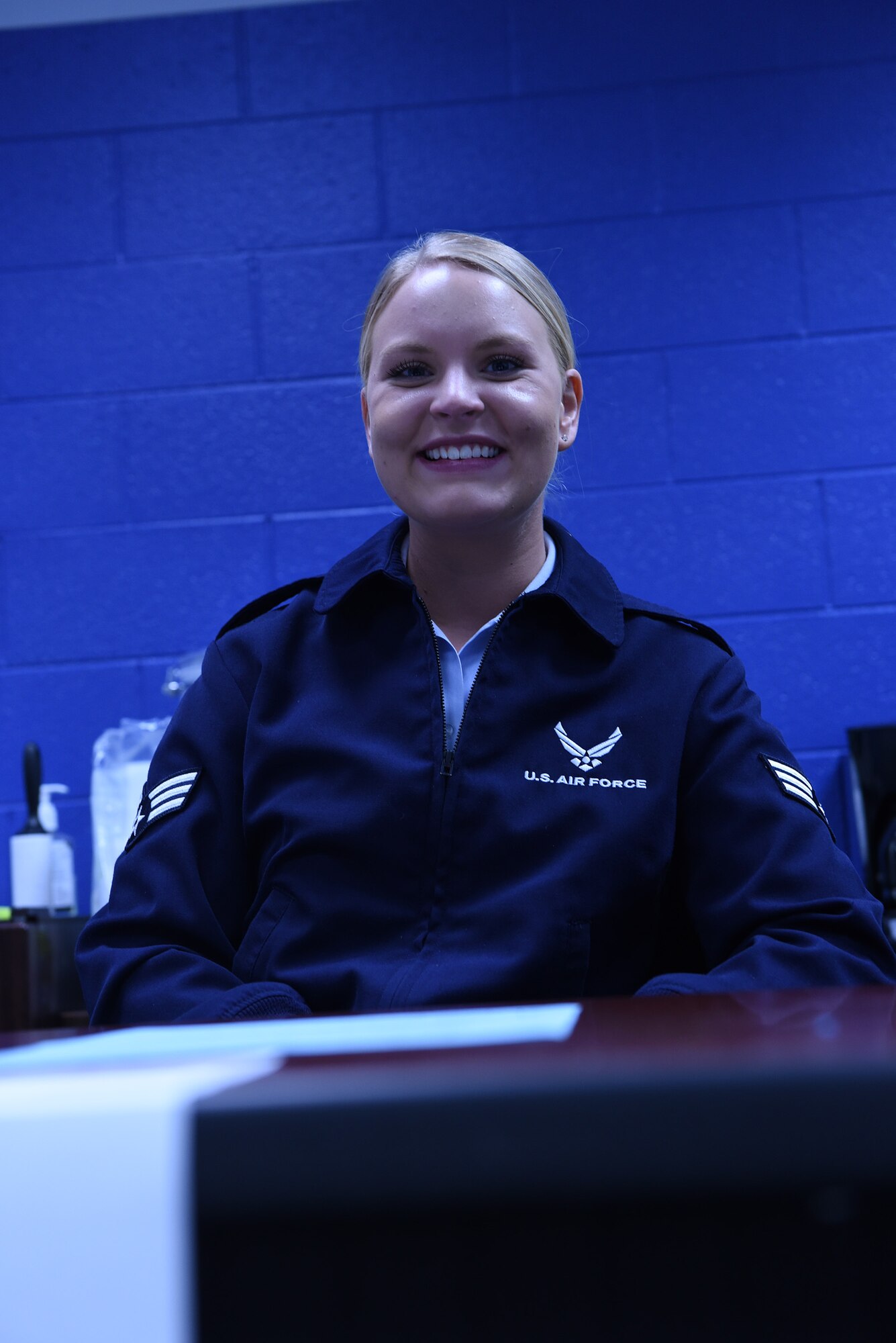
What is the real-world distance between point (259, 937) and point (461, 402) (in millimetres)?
525

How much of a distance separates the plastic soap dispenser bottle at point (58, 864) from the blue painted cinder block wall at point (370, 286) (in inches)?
4.0

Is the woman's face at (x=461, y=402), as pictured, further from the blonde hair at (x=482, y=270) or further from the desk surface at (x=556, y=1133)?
the desk surface at (x=556, y=1133)

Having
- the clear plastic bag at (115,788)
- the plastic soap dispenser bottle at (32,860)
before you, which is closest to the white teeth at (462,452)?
the clear plastic bag at (115,788)

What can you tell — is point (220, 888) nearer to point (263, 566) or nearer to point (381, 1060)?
point (381, 1060)

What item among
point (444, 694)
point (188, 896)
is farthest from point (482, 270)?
point (188, 896)

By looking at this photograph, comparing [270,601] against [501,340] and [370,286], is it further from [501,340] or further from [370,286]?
[370,286]

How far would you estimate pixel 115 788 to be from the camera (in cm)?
204

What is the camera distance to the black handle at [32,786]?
6.72ft

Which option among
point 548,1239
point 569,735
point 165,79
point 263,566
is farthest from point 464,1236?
point 165,79

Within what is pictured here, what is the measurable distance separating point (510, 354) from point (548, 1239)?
1.03 metres

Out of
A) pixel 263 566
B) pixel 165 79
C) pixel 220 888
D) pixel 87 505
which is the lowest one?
pixel 220 888

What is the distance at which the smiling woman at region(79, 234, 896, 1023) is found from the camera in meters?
0.96

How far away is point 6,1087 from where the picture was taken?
0.24 metres

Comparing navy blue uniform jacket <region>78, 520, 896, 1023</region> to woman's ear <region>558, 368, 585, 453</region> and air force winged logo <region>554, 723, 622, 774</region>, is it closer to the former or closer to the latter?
air force winged logo <region>554, 723, 622, 774</region>
